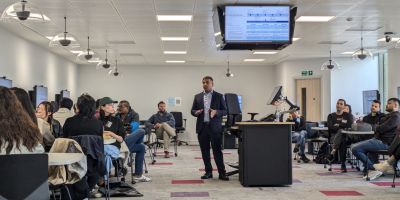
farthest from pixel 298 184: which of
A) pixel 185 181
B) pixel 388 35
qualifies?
pixel 388 35

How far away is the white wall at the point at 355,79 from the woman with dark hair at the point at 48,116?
1166cm

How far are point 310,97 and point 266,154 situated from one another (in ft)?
34.3

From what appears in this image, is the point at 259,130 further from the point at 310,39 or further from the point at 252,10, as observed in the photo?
the point at 310,39

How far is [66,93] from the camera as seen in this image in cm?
1555

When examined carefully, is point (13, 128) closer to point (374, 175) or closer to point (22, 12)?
point (22, 12)

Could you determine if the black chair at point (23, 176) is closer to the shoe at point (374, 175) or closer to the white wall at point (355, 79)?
the shoe at point (374, 175)

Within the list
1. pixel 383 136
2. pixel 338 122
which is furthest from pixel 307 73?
pixel 383 136

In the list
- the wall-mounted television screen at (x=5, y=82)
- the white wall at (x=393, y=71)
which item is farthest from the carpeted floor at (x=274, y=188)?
the white wall at (x=393, y=71)

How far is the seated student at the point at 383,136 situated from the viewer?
749 cm

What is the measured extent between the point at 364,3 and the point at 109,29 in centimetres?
523

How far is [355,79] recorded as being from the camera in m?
16.2

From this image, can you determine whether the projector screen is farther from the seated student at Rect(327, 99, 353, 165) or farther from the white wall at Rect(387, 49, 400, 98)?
the white wall at Rect(387, 49, 400, 98)

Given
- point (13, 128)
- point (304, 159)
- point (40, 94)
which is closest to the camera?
point (13, 128)

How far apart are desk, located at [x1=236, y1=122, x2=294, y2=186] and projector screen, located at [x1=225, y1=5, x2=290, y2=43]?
1.59 meters
